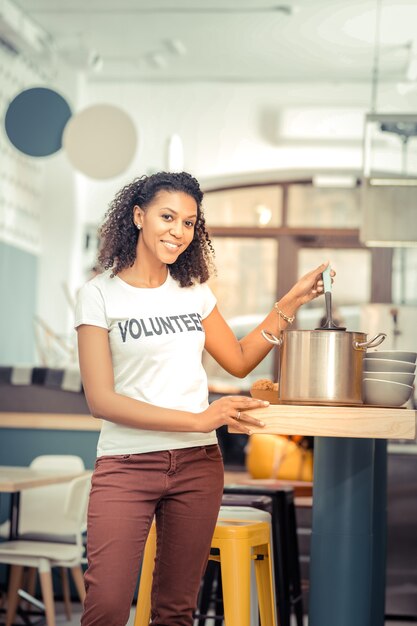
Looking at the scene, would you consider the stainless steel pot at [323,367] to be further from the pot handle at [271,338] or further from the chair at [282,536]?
the chair at [282,536]

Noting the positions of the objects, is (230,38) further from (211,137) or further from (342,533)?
(342,533)

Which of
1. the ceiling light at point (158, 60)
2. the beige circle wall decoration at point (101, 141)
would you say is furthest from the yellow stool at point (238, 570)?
the ceiling light at point (158, 60)

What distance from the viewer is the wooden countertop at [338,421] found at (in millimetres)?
2107

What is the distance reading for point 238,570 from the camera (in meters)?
2.61

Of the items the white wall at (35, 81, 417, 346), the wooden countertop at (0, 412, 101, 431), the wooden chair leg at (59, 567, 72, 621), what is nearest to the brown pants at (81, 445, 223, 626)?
the wooden chair leg at (59, 567, 72, 621)

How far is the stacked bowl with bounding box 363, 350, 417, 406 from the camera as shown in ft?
7.63

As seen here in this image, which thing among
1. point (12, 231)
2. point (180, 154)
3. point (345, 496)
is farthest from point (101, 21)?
point (345, 496)

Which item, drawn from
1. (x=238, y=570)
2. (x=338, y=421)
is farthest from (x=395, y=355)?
(x=238, y=570)

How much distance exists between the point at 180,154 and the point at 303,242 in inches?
73.3

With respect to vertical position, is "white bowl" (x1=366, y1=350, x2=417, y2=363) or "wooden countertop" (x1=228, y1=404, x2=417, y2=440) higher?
"white bowl" (x1=366, y1=350, x2=417, y2=363)

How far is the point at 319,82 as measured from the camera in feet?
31.6

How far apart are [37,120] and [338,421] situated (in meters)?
5.33

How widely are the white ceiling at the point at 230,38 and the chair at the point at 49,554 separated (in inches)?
177

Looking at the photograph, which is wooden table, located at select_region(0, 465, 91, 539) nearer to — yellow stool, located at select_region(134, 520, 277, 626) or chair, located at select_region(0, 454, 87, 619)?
chair, located at select_region(0, 454, 87, 619)
